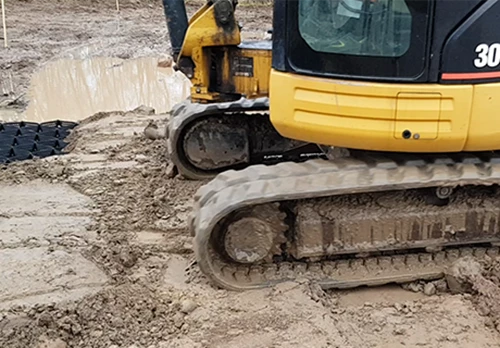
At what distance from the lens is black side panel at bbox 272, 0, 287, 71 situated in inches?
139

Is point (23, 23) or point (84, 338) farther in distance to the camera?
point (23, 23)

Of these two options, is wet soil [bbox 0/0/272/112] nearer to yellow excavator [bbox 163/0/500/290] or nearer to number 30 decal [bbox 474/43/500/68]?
yellow excavator [bbox 163/0/500/290]

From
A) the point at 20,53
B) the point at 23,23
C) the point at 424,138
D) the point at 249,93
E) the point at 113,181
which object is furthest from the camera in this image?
the point at 23,23

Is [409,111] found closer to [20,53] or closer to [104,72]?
[104,72]

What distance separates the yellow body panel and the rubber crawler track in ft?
6.50

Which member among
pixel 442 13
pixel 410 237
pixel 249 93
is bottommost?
pixel 410 237

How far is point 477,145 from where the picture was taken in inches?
143

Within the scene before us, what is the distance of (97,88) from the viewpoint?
10766 mm

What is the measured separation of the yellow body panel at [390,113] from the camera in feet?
11.4

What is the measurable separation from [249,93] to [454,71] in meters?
3.05

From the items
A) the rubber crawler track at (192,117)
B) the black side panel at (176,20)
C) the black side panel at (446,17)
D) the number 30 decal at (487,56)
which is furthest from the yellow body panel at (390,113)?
the black side panel at (176,20)

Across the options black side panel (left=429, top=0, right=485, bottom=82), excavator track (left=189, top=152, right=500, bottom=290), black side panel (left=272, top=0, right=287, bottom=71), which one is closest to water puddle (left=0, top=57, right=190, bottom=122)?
excavator track (left=189, top=152, right=500, bottom=290)

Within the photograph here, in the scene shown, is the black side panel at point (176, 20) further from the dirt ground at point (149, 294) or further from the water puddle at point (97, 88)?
the water puddle at point (97, 88)

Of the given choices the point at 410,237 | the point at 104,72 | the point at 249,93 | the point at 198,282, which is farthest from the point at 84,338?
the point at 104,72
